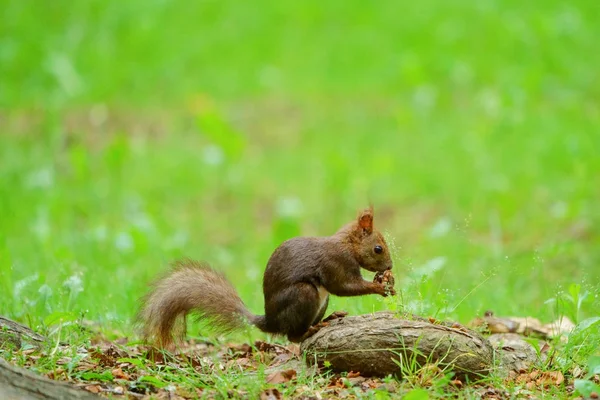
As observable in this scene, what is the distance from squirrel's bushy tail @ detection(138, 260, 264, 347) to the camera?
354 cm

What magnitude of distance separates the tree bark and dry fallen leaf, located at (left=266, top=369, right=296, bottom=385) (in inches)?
4.1

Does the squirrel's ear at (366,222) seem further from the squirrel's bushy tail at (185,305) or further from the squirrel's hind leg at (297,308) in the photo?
the squirrel's bushy tail at (185,305)

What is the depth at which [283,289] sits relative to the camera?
3580mm

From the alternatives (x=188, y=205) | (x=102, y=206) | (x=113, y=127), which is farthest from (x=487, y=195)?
(x=113, y=127)

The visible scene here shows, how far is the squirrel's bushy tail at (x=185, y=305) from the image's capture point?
139 inches

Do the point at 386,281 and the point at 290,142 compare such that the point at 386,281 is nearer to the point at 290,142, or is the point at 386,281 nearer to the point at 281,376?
the point at 281,376

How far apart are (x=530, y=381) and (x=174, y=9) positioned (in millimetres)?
10845

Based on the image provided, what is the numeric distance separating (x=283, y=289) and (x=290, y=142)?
22.0 ft

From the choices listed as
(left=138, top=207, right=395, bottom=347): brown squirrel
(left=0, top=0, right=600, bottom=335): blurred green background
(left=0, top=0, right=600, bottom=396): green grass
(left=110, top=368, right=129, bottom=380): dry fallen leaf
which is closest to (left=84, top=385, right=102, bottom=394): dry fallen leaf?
(left=110, top=368, right=129, bottom=380): dry fallen leaf

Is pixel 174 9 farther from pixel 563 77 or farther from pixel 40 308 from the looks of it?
pixel 40 308

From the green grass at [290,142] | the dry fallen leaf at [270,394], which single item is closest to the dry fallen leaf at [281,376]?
the dry fallen leaf at [270,394]

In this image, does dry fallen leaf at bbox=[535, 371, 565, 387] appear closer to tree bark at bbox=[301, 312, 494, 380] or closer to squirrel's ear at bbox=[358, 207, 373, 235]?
tree bark at bbox=[301, 312, 494, 380]

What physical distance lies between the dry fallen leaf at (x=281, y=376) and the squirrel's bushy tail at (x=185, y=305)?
1.11ft

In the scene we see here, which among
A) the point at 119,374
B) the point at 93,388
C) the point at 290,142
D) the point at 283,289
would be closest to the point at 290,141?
the point at 290,142
